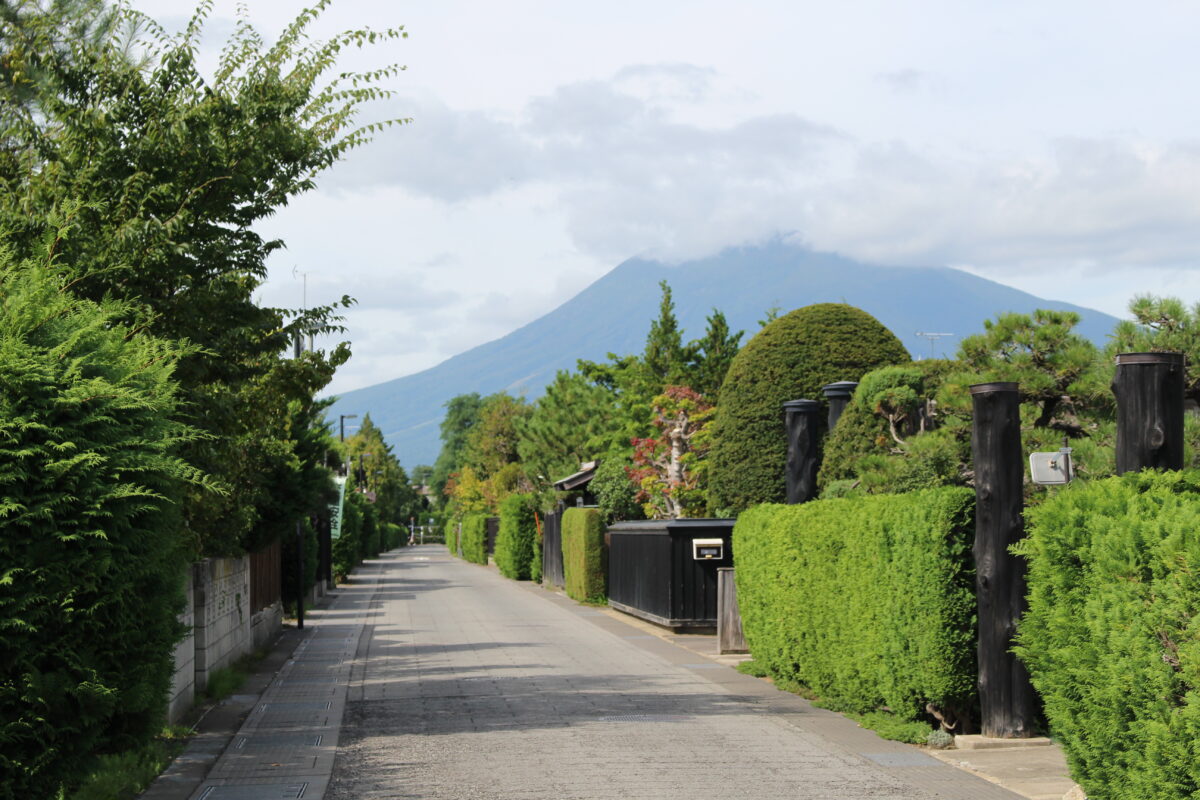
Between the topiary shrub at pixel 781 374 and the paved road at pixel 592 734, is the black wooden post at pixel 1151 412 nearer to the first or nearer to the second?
the paved road at pixel 592 734

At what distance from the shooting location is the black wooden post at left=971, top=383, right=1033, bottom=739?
946 cm

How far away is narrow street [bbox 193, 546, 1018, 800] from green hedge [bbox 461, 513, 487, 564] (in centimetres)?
4796

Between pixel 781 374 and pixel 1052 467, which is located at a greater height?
pixel 781 374

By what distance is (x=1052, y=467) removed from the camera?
9.57 meters

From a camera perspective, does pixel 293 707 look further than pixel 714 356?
No

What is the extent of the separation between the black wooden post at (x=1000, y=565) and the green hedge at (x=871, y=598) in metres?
0.20

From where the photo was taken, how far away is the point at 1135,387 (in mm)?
8055

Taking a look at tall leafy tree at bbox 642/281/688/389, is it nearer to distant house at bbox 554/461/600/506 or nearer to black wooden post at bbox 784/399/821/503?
distant house at bbox 554/461/600/506

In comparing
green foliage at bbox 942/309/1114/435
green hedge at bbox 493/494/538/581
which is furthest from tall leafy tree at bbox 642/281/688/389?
green foliage at bbox 942/309/1114/435

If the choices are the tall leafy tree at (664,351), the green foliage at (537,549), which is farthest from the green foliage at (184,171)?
the green foliage at (537,549)

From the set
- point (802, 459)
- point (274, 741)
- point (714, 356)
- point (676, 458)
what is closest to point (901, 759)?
point (274, 741)

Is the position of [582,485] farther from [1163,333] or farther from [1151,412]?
[1151,412]

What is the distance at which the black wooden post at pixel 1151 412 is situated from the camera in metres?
7.93

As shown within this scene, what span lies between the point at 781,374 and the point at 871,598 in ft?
39.1
